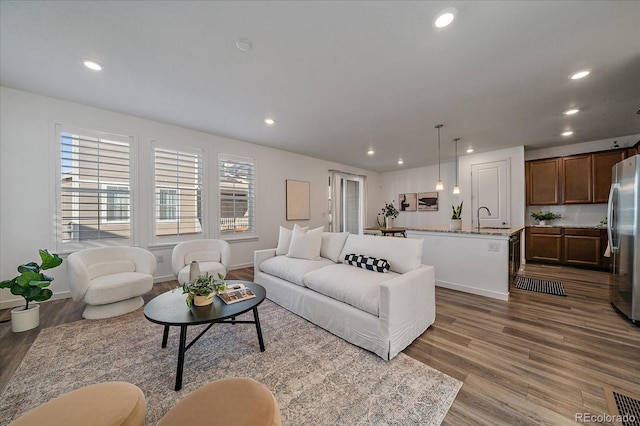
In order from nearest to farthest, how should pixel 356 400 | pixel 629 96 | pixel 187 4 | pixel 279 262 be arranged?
pixel 356 400, pixel 187 4, pixel 629 96, pixel 279 262

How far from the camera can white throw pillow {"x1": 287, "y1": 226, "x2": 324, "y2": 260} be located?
330 cm

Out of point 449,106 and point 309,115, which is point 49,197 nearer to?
point 309,115

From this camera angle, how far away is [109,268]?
9.89 feet

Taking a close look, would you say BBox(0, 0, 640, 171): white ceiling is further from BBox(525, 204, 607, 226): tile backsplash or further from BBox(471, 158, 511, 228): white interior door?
BBox(525, 204, 607, 226): tile backsplash

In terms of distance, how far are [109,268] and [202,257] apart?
109 cm

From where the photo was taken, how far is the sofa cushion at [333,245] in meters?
3.25

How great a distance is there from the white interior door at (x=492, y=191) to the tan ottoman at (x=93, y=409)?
256 inches

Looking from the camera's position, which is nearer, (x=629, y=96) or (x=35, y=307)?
(x=35, y=307)

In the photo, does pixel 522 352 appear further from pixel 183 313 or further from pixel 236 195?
pixel 236 195

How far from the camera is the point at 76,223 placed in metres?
3.31

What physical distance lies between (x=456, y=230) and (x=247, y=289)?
3.20 metres

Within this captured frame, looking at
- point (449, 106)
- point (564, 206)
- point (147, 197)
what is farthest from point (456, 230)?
point (147, 197)

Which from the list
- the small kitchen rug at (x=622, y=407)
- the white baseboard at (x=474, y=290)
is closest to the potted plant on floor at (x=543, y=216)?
the white baseboard at (x=474, y=290)

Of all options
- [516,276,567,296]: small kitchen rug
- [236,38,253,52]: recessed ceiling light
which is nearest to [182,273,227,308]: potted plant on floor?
[236,38,253,52]: recessed ceiling light
